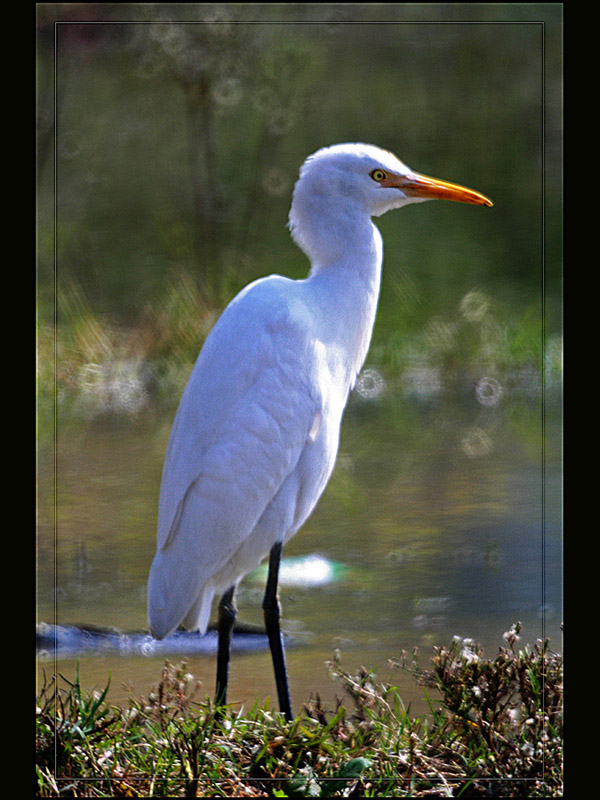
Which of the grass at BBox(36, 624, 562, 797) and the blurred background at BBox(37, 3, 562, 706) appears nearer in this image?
the grass at BBox(36, 624, 562, 797)

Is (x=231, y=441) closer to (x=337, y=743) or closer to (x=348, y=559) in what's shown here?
(x=337, y=743)

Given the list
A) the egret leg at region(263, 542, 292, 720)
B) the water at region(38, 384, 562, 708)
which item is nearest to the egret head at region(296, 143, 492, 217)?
the water at region(38, 384, 562, 708)

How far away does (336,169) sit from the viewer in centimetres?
255

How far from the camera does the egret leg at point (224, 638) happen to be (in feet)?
8.18

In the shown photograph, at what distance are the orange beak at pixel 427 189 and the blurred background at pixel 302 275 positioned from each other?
19 cm

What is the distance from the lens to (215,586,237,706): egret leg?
2.49 meters

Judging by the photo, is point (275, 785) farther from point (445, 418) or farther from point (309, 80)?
point (445, 418)

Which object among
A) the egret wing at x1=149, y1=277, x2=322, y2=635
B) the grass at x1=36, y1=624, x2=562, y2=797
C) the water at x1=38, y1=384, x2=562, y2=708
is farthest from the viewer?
the water at x1=38, y1=384, x2=562, y2=708

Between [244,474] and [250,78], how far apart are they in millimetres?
1172

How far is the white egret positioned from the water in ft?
0.99

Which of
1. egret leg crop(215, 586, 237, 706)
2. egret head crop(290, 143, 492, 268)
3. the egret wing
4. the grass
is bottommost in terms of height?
the grass

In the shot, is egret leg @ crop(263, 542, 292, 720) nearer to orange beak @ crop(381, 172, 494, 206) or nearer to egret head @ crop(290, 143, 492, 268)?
egret head @ crop(290, 143, 492, 268)

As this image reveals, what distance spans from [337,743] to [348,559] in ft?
3.04

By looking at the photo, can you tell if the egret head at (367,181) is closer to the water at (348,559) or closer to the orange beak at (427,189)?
the orange beak at (427,189)
